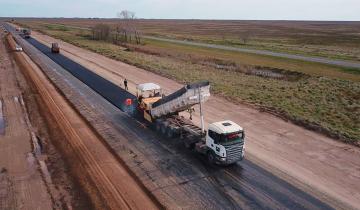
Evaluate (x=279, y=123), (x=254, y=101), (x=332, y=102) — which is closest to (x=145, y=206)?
(x=279, y=123)

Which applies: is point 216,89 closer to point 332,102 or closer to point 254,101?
point 254,101

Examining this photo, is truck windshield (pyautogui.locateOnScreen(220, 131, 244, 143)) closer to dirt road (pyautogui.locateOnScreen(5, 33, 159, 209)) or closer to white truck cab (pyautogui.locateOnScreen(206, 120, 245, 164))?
white truck cab (pyautogui.locateOnScreen(206, 120, 245, 164))

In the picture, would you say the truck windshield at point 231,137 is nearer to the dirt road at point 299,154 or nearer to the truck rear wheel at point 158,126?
the dirt road at point 299,154

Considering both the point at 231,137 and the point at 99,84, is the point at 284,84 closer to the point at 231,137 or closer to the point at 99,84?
the point at 99,84

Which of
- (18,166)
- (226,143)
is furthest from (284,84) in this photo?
(18,166)

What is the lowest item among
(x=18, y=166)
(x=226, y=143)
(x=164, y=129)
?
(x=18, y=166)

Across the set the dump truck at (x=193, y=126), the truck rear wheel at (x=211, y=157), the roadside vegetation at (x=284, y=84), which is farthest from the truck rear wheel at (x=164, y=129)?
the roadside vegetation at (x=284, y=84)

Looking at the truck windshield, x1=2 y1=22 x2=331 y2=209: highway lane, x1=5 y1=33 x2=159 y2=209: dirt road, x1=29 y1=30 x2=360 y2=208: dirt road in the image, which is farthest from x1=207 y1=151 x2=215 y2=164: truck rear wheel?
x1=5 y1=33 x2=159 y2=209: dirt road
